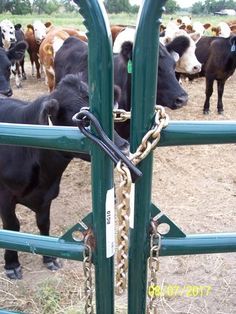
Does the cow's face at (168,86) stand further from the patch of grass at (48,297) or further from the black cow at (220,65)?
the black cow at (220,65)

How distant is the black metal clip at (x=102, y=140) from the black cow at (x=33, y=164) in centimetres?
133

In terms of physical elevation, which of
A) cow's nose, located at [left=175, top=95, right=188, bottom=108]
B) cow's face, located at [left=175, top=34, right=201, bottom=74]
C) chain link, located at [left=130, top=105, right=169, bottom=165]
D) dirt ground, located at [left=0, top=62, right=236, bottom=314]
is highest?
chain link, located at [left=130, top=105, right=169, bottom=165]

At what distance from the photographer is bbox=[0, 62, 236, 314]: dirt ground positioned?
2621 millimetres

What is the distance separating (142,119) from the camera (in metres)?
0.96

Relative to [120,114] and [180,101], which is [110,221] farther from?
[180,101]

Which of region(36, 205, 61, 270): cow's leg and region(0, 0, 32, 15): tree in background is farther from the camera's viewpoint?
region(0, 0, 32, 15): tree in background

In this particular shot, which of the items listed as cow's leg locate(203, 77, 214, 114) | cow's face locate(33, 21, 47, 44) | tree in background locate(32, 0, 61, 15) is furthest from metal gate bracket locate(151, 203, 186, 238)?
tree in background locate(32, 0, 61, 15)

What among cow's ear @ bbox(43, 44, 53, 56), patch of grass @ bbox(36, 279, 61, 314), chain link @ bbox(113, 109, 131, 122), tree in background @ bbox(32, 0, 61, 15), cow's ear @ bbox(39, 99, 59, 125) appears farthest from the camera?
tree in background @ bbox(32, 0, 61, 15)

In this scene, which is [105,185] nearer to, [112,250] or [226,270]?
[112,250]

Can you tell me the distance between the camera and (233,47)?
23.2 feet

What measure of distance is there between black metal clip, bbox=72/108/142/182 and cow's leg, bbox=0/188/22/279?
1.92 m

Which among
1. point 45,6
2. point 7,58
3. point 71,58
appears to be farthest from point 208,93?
point 45,6

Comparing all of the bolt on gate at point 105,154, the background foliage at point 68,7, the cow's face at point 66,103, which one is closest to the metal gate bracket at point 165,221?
the bolt on gate at point 105,154

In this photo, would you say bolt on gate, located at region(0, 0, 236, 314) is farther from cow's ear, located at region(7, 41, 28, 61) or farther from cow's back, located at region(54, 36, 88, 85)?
cow's ear, located at region(7, 41, 28, 61)
